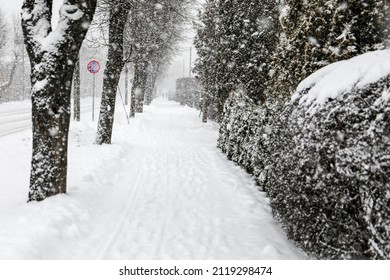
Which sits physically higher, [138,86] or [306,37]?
[306,37]

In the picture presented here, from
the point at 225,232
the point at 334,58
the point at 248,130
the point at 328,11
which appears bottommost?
→ the point at 225,232

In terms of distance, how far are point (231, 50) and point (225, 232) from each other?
11.7m

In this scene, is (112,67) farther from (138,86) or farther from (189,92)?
(189,92)

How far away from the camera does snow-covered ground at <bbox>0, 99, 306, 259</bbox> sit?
158 inches

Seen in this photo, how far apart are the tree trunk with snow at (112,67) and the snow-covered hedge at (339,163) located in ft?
23.5

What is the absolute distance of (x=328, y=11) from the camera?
19.3 ft

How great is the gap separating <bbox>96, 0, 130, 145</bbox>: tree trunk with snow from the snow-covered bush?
7.43 meters

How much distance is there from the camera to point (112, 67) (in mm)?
10336

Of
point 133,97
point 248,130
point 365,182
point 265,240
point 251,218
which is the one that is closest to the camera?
point 365,182

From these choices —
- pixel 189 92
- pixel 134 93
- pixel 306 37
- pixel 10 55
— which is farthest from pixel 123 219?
pixel 10 55

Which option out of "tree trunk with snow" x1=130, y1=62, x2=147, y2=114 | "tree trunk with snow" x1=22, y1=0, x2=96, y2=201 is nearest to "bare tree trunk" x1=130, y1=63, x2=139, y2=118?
"tree trunk with snow" x1=130, y1=62, x2=147, y2=114

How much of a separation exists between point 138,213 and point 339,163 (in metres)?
3.45
